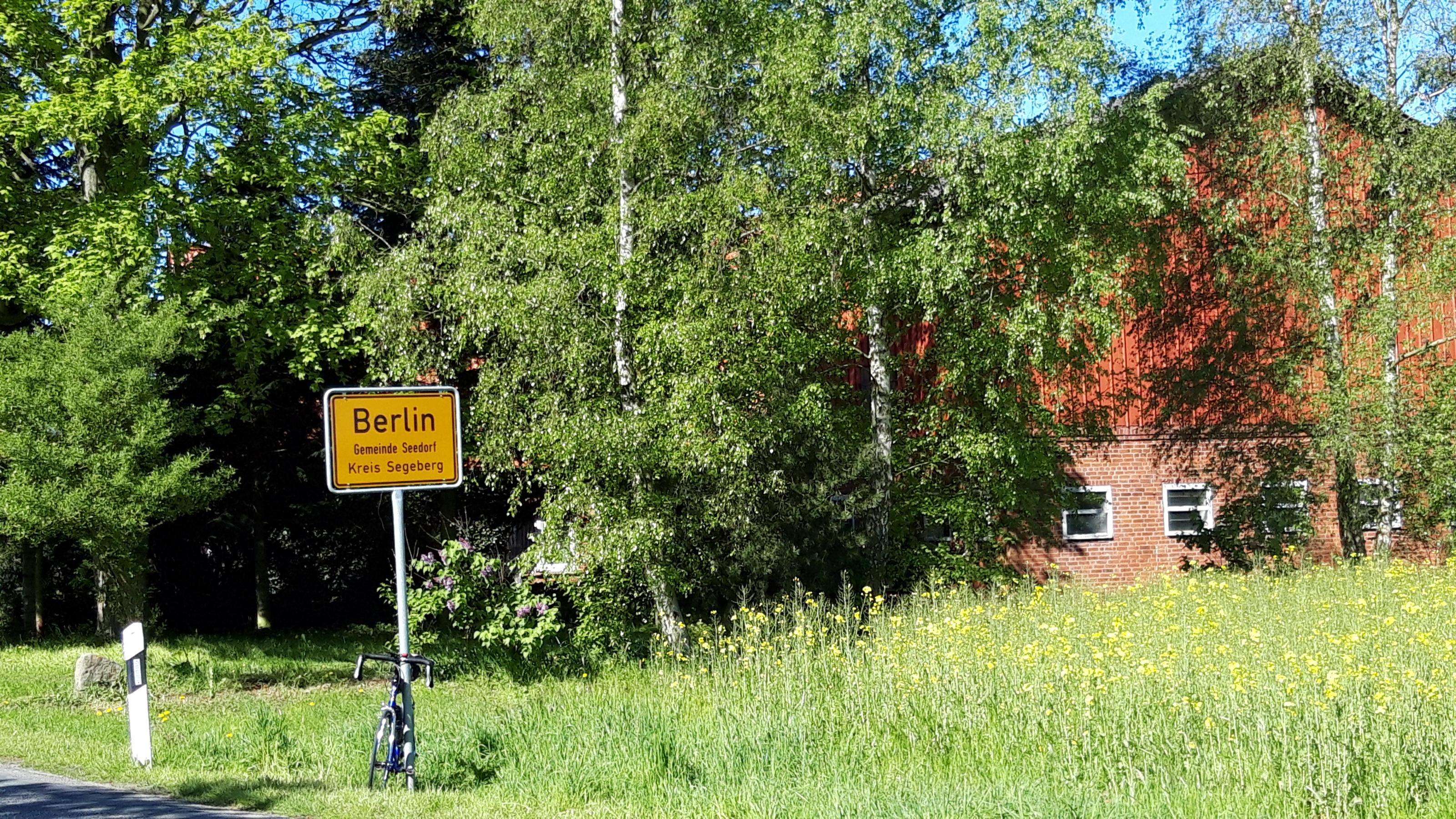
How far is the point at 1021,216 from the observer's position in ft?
60.8

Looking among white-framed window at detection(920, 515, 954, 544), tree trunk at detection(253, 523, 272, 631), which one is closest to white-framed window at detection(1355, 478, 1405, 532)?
white-framed window at detection(920, 515, 954, 544)

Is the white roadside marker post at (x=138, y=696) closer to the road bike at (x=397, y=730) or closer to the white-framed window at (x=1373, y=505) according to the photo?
the road bike at (x=397, y=730)

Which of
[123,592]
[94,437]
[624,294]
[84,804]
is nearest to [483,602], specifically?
[624,294]

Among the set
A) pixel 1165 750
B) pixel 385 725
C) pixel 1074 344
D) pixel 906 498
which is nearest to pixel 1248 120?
pixel 1074 344

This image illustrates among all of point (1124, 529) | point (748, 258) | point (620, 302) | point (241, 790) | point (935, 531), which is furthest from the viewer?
point (1124, 529)

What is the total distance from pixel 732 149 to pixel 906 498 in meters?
6.80

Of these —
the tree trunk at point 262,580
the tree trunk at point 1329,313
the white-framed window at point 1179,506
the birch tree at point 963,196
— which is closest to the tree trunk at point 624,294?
the birch tree at point 963,196

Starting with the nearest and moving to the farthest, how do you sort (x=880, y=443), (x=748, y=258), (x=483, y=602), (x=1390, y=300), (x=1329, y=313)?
(x=748, y=258), (x=483, y=602), (x=1390, y=300), (x=880, y=443), (x=1329, y=313)

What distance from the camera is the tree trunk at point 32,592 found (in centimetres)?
2428

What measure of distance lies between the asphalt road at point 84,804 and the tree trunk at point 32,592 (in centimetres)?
1574

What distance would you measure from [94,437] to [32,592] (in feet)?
32.0

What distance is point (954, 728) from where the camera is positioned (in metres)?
9.22

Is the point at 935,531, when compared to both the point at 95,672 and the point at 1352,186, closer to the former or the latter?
the point at 1352,186

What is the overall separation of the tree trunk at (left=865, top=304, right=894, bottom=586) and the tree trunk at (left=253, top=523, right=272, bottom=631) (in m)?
12.1
